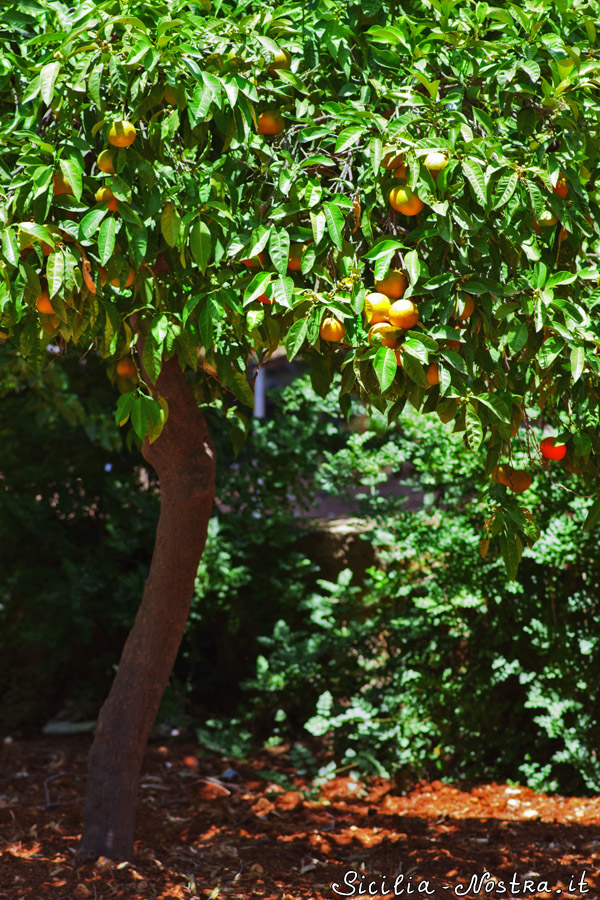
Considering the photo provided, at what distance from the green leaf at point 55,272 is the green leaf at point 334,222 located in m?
0.60

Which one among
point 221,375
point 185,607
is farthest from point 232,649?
point 221,375

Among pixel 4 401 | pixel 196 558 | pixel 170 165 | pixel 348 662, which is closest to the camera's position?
pixel 170 165

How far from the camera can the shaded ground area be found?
10.1 feet

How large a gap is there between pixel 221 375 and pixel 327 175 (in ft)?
2.22

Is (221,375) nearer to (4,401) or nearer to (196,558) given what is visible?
(196,558)

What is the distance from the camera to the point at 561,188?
85.7 inches

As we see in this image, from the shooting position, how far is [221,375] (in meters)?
2.25

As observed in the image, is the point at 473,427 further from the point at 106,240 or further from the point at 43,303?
the point at 43,303

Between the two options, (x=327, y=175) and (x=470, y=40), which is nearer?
(x=470, y=40)

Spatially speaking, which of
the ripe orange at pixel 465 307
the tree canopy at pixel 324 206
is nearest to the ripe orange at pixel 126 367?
the tree canopy at pixel 324 206

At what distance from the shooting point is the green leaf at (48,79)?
193 cm

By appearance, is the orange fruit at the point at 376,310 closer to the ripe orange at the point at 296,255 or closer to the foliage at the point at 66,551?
the ripe orange at the point at 296,255

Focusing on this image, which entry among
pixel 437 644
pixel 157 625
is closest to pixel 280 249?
pixel 157 625

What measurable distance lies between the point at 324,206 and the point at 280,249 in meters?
0.15
